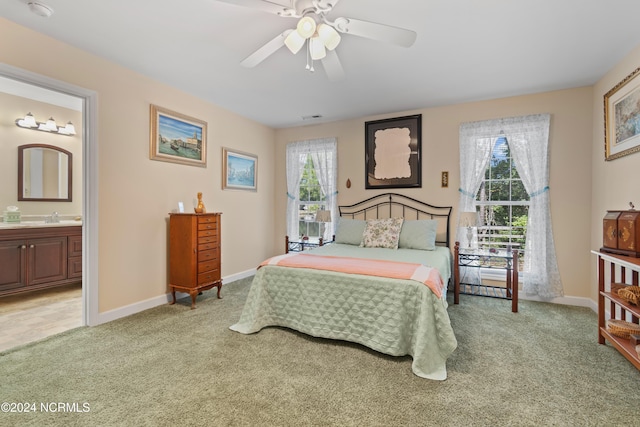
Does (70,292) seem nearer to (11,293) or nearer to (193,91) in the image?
(11,293)

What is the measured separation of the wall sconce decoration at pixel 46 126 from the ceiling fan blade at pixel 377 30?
4.59 meters

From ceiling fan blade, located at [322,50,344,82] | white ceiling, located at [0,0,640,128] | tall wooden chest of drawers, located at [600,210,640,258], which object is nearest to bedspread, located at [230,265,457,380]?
tall wooden chest of drawers, located at [600,210,640,258]

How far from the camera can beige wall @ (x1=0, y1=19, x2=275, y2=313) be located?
253cm

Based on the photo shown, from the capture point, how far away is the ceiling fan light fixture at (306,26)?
5.77 ft

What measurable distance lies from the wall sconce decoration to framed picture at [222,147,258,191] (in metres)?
2.39

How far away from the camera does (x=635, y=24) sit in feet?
7.25

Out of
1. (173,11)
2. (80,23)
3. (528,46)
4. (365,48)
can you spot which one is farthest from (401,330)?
(80,23)

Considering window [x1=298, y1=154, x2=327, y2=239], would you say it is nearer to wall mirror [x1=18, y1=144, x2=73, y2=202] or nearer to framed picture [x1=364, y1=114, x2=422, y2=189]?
framed picture [x1=364, y1=114, x2=422, y2=189]

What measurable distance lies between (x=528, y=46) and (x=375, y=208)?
2.59 metres

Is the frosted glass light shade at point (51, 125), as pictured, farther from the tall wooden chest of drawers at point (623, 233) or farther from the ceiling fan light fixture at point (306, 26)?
the tall wooden chest of drawers at point (623, 233)

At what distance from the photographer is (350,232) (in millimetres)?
4023

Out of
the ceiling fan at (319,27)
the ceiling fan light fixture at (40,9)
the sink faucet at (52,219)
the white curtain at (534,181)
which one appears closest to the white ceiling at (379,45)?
the ceiling fan light fixture at (40,9)

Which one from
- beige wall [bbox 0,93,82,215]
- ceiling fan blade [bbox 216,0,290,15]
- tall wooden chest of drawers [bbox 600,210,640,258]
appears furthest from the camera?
beige wall [bbox 0,93,82,215]

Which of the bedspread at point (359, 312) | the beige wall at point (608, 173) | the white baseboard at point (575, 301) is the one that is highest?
the beige wall at point (608, 173)
